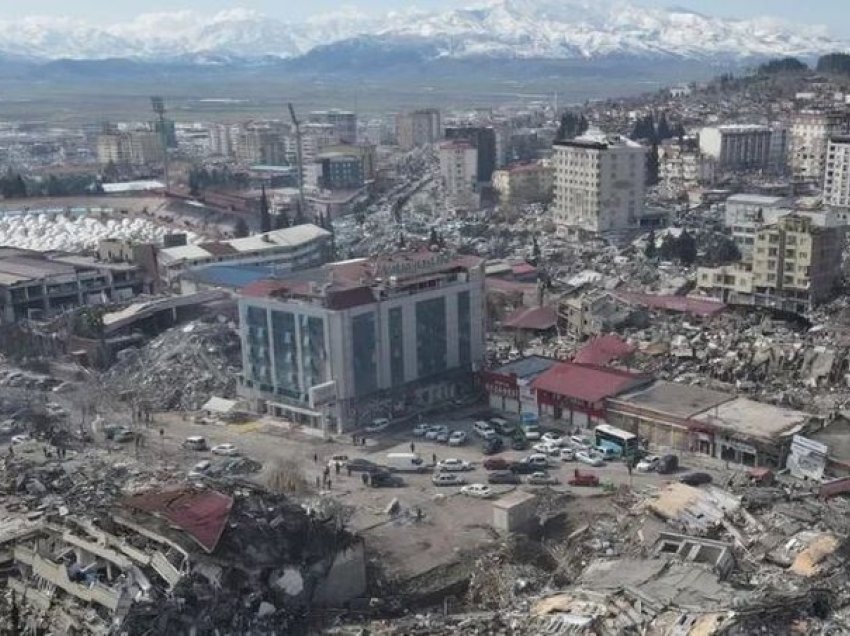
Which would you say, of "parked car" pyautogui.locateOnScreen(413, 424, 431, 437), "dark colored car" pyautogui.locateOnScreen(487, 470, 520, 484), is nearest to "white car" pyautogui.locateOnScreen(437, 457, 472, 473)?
"dark colored car" pyautogui.locateOnScreen(487, 470, 520, 484)

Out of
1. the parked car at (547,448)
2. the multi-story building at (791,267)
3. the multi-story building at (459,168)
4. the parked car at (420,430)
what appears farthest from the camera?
the multi-story building at (459,168)

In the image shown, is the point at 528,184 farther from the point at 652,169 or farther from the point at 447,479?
the point at 447,479

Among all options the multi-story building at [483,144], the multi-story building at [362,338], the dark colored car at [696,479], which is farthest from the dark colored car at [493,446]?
the multi-story building at [483,144]

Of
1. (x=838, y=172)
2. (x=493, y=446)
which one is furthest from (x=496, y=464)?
(x=838, y=172)

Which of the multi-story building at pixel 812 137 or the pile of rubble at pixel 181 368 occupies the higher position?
the multi-story building at pixel 812 137

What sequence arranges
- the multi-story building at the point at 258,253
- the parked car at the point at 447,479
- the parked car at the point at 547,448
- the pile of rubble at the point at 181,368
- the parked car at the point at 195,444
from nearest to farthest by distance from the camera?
1. the parked car at the point at 447,479
2. the parked car at the point at 547,448
3. the parked car at the point at 195,444
4. the pile of rubble at the point at 181,368
5. the multi-story building at the point at 258,253

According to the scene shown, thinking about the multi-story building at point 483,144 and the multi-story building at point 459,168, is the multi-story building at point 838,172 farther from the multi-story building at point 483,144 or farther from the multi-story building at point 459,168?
the multi-story building at point 483,144

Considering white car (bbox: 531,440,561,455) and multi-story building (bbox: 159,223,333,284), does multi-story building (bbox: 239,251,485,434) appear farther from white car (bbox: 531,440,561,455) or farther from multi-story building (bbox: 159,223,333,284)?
multi-story building (bbox: 159,223,333,284)

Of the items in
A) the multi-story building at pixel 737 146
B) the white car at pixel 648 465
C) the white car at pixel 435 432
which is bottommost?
the white car at pixel 435 432
